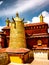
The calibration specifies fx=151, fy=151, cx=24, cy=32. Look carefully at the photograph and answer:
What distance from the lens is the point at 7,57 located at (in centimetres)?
2098

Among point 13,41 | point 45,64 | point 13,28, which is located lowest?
point 45,64

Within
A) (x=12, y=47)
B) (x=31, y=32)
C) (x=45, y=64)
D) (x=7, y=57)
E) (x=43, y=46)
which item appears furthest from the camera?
(x=31, y=32)

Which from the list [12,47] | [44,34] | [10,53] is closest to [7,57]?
[10,53]

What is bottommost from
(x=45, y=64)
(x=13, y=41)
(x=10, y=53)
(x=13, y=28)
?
(x=45, y=64)

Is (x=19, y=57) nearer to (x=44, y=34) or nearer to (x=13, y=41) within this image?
(x=13, y=41)

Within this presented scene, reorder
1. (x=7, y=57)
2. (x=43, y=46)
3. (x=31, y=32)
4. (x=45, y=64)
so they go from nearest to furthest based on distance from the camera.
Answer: (x=45, y=64) < (x=7, y=57) < (x=43, y=46) < (x=31, y=32)

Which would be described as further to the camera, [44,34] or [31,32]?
[31,32]

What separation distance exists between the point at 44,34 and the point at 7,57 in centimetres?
1002

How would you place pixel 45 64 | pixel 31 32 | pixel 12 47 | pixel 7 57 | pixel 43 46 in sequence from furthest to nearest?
pixel 31 32 < pixel 43 46 < pixel 12 47 < pixel 7 57 < pixel 45 64

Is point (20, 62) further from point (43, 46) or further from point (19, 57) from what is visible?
point (43, 46)

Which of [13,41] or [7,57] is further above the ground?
[13,41]

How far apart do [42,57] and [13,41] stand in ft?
17.9

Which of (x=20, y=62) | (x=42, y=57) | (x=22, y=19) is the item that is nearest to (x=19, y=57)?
(x=20, y=62)

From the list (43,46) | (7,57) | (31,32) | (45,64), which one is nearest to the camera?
(45,64)
